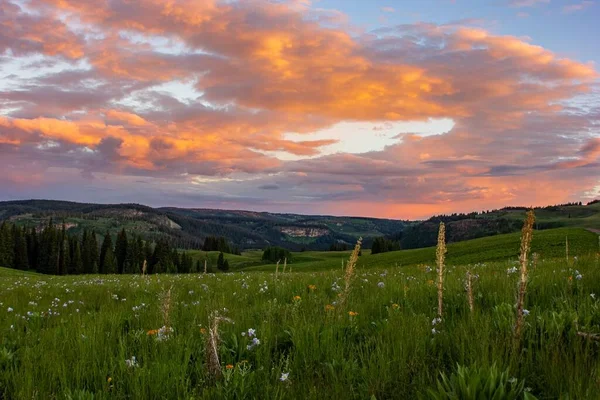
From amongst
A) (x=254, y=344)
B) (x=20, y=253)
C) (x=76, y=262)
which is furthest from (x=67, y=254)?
(x=254, y=344)

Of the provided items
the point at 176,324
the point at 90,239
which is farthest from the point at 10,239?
the point at 176,324

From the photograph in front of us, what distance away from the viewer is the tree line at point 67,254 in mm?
114375

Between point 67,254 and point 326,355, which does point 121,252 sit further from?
point 326,355

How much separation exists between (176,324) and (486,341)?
4250mm

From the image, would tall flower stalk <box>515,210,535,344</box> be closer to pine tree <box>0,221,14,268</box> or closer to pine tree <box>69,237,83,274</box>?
pine tree <box>0,221,14,268</box>

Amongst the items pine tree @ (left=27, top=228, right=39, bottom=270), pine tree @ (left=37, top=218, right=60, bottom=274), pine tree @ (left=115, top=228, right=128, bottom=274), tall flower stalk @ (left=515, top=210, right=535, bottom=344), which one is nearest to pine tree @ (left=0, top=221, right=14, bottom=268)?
pine tree @ (left=37, top=218, right=60, bottom=274)

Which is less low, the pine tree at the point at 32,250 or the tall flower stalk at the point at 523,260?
the tall flower stalk at the point at 523,260

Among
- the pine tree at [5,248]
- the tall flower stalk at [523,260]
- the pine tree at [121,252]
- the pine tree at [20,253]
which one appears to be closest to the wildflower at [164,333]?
the tall flower stalk at [523,260]

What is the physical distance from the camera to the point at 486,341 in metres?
3.27

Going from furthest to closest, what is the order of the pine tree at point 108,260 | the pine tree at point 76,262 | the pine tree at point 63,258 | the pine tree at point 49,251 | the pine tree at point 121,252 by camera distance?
the pine tree at point 121,252 < the pine tree at point 108,260 < the pine tree at point 76,262 < the pine tree at point 63,258 < the pine tree at point 49,251

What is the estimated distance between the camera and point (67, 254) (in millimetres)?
117938

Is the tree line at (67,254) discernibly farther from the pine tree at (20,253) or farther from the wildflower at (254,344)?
the wildflower at (254,344)

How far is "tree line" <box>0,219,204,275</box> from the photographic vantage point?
375ft

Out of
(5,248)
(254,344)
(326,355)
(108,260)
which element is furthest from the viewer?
(108,260)
